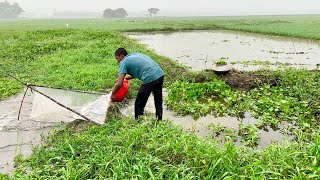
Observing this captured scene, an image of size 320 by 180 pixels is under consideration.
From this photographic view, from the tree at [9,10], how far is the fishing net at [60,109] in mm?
158539

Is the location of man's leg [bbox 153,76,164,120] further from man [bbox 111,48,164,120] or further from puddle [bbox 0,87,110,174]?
puddle [bbox 0,87,110,174]

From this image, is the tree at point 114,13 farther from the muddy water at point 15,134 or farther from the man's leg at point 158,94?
the man's leg at point 158,94

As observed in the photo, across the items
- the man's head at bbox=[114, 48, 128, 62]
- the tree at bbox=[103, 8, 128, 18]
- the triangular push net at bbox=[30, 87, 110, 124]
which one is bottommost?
the triangular push net at bbox=[30, 87, 110, 124]

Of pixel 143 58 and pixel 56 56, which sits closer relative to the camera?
pixel 143 58

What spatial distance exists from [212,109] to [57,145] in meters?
3.81

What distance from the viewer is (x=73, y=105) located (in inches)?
237

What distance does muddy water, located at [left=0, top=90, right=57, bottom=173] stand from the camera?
16.6 feet

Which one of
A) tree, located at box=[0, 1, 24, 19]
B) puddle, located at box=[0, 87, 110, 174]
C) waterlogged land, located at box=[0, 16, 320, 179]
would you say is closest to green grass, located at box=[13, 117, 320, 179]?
waterlogged land, located at box=[0, 16, 320, 179]

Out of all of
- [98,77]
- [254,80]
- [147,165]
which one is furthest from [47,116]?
[254,80]

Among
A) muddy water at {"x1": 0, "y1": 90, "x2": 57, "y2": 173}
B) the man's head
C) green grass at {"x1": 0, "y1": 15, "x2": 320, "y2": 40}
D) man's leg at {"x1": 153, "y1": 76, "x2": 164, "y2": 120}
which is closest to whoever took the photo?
muddy water at {"x1": 0, "y1": 90, "x2": 57, "y2": 173}

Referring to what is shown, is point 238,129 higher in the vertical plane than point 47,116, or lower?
lower

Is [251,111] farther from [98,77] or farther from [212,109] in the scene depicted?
[98,77]

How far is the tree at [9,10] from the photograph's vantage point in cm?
14376

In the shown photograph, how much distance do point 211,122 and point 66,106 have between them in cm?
312
